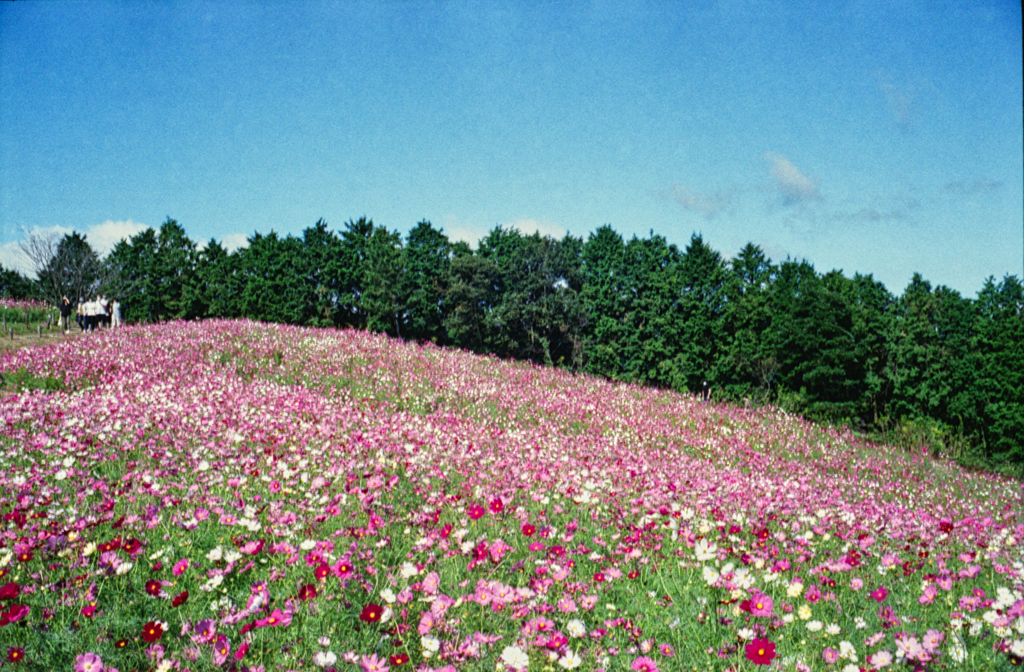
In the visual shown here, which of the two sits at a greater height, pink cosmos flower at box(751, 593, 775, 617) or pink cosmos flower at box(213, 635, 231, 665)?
pink cosmos flower at box(751, 593, 775, 617)

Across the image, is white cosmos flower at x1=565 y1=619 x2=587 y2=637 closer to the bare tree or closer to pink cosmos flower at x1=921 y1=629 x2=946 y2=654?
pink cosmos flower at x1=921 y1=629 x2=946 y2=654

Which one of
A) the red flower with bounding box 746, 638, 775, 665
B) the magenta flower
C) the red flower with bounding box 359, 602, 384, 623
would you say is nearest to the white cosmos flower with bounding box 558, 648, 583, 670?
the red flower with bounding box 746, 638, 775, 665

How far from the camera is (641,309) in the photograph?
33.1 m

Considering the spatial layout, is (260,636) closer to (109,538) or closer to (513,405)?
(109,538)

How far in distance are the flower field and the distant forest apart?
20683 mm

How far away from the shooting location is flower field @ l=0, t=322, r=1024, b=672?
280 centimetres

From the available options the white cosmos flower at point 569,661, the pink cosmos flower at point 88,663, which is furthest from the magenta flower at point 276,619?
the white cosmos flower at point 569,661

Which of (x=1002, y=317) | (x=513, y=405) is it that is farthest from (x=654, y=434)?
(x=1002, y=317)

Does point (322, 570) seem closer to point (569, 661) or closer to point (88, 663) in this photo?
point (88, 663)

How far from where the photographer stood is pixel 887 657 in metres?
2.45

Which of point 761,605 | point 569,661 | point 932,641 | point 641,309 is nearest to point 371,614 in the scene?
point 569,661

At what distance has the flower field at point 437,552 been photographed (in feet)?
9.19

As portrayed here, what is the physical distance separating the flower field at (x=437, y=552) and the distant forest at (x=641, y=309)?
20683 mm

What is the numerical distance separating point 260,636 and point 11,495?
332 centimetres
